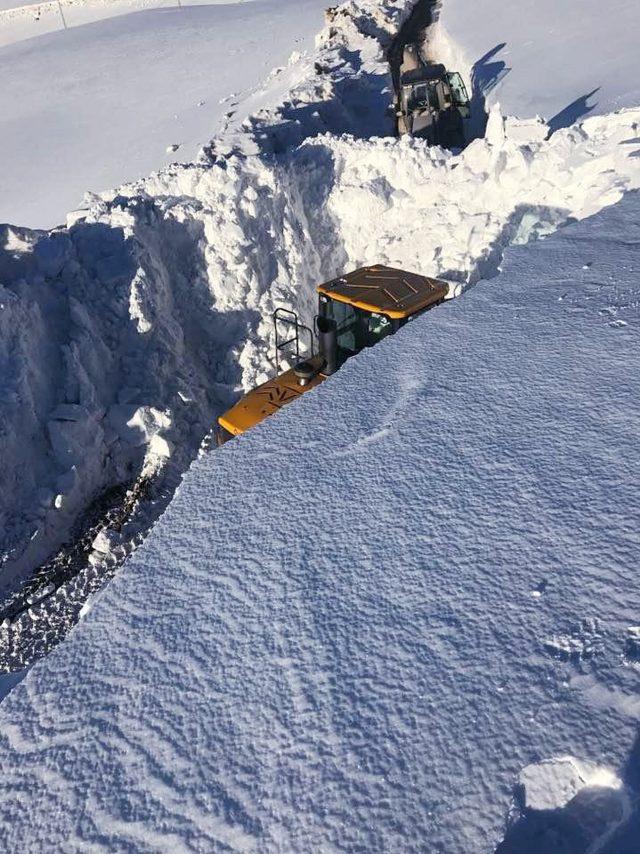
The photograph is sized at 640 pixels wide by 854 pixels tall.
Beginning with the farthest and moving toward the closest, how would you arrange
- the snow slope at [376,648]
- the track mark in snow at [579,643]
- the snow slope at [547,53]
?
the snow slope at [547,53]
the track mark in snow at [579,643]
the snow slope at [376,648]

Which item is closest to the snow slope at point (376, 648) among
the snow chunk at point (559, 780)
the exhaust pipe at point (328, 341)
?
the snow chunk at point (559, 780)

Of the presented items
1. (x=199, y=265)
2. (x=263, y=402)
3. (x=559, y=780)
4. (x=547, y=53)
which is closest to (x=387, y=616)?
(x=559, y=780)

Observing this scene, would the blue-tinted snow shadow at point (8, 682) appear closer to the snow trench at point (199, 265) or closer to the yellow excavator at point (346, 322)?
the snow trench at point (199, 265)

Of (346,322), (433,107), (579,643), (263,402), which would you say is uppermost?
(433,107)

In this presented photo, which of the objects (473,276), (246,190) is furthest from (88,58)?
(473,276)

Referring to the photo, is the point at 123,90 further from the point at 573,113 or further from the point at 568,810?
the point at 568,810

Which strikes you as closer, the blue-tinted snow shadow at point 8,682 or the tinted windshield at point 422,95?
the blue-tinted snow shadow at point 8,682

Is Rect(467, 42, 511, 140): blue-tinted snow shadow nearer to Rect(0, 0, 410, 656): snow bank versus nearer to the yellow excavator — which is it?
Rect(0, 0, 410, 656): snow bank
